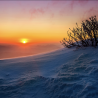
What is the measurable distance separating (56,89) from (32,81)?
834 mm

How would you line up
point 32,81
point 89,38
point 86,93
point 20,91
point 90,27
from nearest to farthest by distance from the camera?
point 86,93 → point 20,91 → point 32,81 → point 90,27 → point 89,38

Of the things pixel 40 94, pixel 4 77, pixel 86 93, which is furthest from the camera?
pixel 4 77

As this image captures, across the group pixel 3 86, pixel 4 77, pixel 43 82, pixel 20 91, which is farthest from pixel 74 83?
pixel 4 77

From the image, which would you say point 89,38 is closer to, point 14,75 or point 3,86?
point 14,75

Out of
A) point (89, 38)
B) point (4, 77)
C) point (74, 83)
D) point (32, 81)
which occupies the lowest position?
point (74, 83)

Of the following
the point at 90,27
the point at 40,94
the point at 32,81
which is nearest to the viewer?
the point at 40,94

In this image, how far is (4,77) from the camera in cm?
324

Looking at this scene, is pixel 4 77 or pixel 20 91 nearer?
pixel 20 91

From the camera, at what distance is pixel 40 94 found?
7.57 feet

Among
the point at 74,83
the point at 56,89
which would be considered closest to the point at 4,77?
the point at 56,89

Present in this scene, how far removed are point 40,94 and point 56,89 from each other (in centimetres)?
41

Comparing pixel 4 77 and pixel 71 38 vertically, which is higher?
pixel 71 38

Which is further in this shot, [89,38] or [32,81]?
[89,38]

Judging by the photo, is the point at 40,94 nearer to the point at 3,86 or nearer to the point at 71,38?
the point at 3,86
